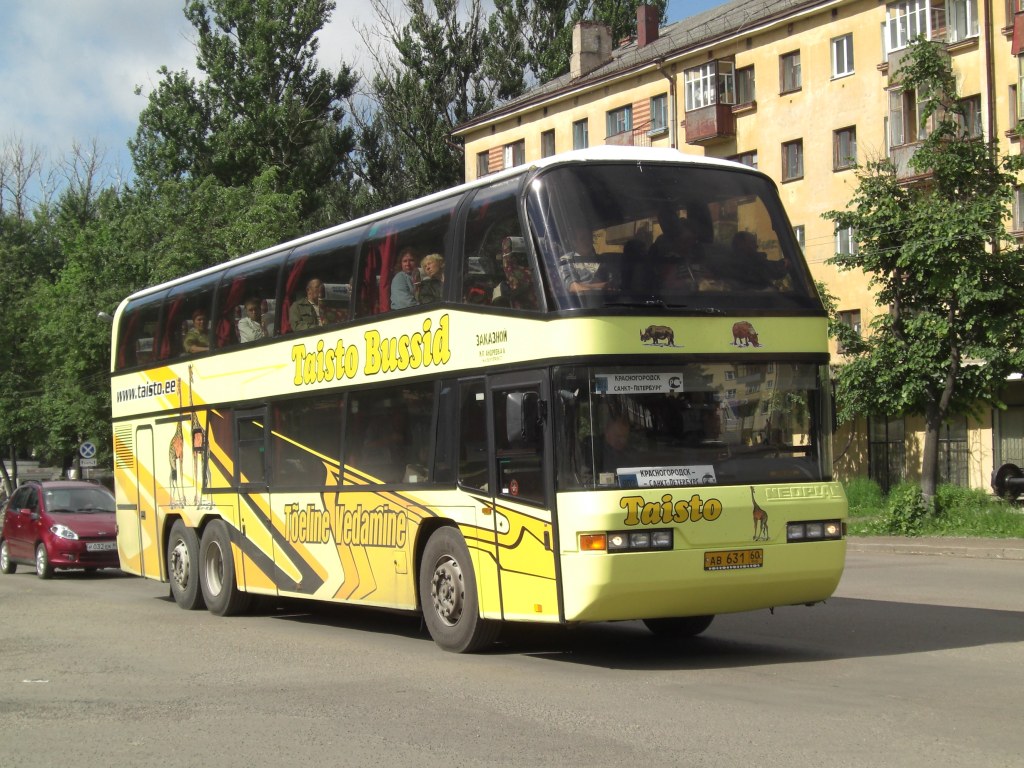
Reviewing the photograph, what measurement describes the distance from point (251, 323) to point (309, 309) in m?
1.56

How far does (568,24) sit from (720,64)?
16.7 m

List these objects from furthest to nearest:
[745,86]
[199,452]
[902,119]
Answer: [745,86], [902,119], [199,452]

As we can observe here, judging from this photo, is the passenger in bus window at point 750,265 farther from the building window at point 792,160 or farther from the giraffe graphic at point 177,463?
the building window at point 792,160

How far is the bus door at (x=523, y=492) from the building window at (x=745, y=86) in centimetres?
4024

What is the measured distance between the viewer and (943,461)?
1624 inches

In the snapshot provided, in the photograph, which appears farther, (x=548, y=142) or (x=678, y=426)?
(x=548, y=142)

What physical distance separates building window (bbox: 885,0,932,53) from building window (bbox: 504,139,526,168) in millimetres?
20507

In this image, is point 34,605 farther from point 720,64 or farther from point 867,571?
point 720,64

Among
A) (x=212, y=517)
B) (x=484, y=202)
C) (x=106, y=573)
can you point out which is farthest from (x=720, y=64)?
(x=484, y=202)

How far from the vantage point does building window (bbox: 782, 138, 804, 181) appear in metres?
47.5

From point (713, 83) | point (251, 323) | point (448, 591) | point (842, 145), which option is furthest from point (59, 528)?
point (713, 83)

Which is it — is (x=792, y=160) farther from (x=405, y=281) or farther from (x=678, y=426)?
(x=678, y=426)

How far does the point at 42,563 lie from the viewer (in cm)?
2414

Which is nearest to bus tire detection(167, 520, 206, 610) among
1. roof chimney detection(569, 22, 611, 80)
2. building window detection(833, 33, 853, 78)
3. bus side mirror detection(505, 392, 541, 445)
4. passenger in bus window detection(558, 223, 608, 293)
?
bus side mirror detection(505, 392, 541, 445)
